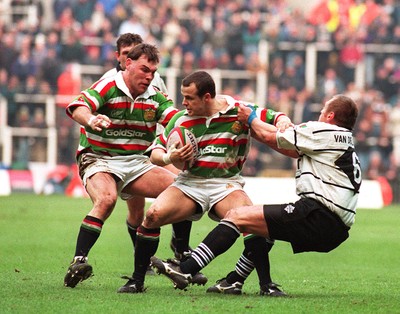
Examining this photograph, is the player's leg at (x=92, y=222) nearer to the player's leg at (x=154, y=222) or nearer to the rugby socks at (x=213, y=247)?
the player's leg at (x=154, y=222)

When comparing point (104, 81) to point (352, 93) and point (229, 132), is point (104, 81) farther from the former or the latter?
point (352, 93)

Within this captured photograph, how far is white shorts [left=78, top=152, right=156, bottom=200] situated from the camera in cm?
1112

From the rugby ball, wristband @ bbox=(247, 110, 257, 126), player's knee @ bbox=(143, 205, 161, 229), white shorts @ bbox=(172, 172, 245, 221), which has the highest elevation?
wristband @ bbox=(247, 110, 257, 126)

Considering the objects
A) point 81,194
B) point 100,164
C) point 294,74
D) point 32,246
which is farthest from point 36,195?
point 100,164

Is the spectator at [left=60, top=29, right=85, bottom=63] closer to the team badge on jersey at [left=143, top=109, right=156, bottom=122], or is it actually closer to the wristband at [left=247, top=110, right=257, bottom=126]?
the team badge on jersey at [left=143, top=109, right=156, bottom=122]

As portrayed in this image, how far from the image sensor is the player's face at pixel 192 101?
396 inches

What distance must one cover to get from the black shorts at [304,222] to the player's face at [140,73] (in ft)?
6.67

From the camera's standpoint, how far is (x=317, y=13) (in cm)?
3328

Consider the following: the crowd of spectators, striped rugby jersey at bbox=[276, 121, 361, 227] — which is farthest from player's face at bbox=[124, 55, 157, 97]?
the crowd of spectators

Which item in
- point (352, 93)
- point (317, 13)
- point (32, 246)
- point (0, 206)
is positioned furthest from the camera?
point (317, 13)

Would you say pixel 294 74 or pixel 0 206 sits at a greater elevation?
pixel 294 74

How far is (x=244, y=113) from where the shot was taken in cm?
998

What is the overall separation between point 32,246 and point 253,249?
A: 6242 millimetres

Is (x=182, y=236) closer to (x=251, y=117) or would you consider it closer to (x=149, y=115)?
(x=149, y=115)
